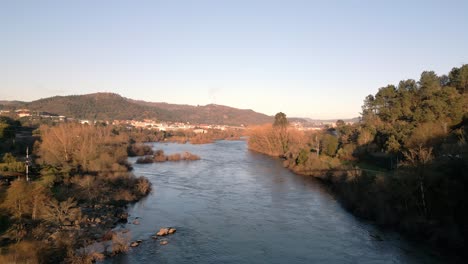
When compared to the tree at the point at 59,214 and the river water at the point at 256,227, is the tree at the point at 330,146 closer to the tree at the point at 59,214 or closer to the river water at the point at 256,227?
the river water at the point at 256,227

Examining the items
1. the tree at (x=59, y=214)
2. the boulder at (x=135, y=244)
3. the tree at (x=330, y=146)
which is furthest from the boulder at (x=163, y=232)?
the tree at (x=330, y=146)

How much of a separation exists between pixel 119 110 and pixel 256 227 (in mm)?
111564

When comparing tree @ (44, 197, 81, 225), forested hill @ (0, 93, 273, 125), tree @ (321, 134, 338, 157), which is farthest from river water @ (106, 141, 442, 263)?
forested hill @ (0, 93, 273, 125)

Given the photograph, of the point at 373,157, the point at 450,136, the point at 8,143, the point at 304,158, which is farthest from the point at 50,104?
the point at 450,136

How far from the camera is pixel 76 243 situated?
14.0 m

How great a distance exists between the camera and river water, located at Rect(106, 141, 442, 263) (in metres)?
13.1

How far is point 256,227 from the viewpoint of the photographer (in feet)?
54.5

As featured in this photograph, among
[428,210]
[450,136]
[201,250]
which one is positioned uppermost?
[450,136]

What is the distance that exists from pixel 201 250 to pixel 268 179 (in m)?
16.2

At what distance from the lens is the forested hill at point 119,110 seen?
99188 millimetres

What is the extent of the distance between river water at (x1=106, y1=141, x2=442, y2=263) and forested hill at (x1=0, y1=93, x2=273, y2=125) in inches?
3183

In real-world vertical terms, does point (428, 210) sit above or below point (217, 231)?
above

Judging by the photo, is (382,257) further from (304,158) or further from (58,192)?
(304,158)

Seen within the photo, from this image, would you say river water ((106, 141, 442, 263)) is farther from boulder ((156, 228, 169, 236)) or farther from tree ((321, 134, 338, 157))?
tree ((321, 134, 338, 157))
